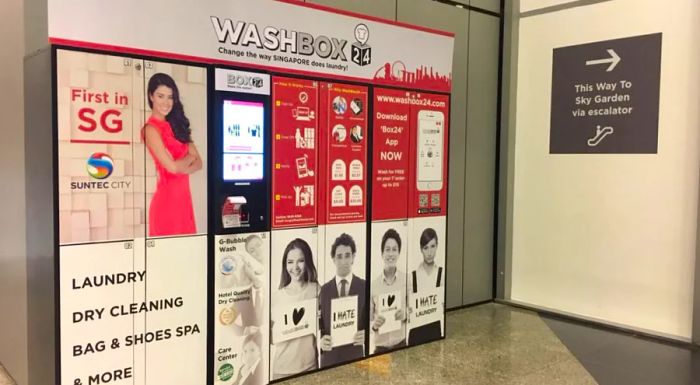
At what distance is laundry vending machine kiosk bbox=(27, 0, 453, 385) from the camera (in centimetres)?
297

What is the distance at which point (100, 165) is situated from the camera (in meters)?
3.01

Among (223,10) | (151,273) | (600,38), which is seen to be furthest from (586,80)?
(151,273)

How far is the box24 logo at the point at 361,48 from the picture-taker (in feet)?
13.2

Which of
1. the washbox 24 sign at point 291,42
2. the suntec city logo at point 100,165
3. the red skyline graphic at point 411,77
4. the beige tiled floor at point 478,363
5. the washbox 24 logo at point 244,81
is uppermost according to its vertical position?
the washbox 24 sign at point 291,42

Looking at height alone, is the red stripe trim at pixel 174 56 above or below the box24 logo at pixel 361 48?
below

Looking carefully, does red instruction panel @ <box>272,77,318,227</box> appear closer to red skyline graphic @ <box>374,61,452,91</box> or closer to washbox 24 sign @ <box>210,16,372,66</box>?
washbox 24 sign @ <box>210,16,372,66</box>

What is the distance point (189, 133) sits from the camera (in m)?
3.30

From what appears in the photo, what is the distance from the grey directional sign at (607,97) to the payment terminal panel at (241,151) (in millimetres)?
3319

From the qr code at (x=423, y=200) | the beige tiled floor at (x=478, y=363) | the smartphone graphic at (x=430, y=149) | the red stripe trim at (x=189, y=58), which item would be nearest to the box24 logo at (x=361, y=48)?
the red stripe trim at (x=189, y=58)

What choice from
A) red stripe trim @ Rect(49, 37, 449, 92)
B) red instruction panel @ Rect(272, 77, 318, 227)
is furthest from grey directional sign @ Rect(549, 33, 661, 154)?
red instruction panel @ Rect(272, 77, 318, 227)

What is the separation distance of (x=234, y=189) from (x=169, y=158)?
43cm

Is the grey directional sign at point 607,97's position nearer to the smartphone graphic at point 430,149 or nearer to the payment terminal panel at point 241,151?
the smartphone graphic at point 430,149

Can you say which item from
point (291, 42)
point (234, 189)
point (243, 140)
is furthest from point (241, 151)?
point (291, 42)

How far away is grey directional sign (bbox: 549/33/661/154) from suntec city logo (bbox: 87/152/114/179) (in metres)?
4.27
